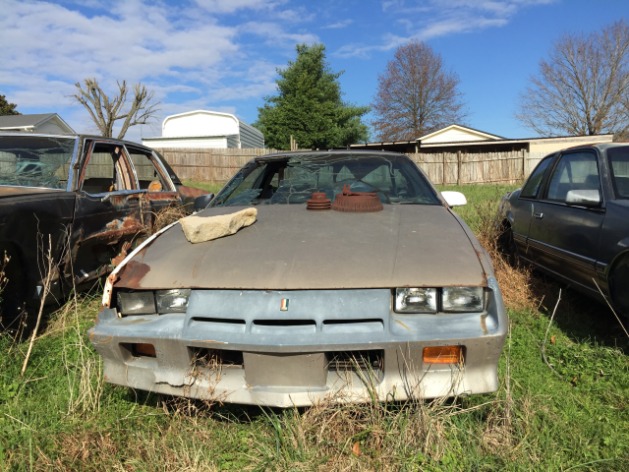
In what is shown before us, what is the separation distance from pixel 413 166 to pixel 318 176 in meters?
0.77

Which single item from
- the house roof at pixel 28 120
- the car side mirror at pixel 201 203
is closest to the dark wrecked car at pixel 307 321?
the car side mirror at pixel 201 203

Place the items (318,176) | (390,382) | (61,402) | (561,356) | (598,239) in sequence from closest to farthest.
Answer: (390,382) < (61,402) < (561,356) < (598,239) < (318,176)

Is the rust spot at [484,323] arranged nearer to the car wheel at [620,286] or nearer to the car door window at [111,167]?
the car wheel at [620,286]

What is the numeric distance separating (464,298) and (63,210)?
302 centimetres

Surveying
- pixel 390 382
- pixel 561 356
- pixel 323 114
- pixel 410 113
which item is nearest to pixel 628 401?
pixel 561 356

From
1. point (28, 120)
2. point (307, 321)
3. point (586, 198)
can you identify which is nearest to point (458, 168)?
point (586, 198)

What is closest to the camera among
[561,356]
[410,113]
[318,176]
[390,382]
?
[390,382]

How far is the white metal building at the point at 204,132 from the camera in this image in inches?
1171

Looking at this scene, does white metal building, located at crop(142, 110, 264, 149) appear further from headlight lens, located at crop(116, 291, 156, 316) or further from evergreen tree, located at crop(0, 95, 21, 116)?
headlight lens, located at crop(116, 291, 156, 316)

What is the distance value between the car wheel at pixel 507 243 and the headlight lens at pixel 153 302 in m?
4.41

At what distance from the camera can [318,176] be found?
3576 millimetres

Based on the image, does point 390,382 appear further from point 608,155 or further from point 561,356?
point 608,155

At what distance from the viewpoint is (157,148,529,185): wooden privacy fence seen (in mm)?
23422

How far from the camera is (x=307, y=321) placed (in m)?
1.89
